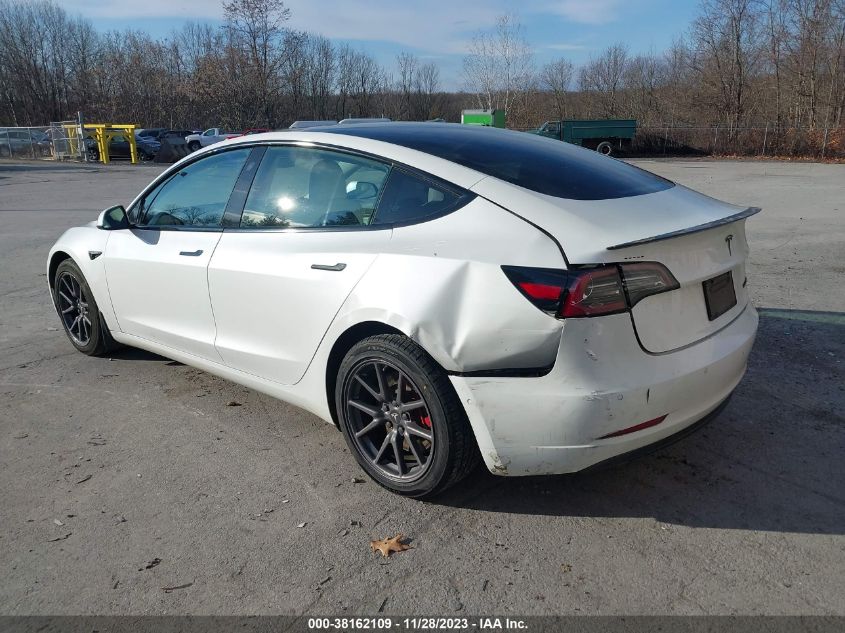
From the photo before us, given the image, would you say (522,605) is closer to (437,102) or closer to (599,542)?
(599,542)

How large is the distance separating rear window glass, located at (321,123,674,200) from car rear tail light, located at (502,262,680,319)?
512 mm

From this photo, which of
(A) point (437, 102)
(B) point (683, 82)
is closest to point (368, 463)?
(B) point (683, 82)

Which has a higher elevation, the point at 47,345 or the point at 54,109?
the point at 54,109

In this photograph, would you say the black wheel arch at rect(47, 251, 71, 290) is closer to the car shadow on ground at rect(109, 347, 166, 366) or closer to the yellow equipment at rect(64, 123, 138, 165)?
the car shadow on ground at rect(109, 347, 166, 366)

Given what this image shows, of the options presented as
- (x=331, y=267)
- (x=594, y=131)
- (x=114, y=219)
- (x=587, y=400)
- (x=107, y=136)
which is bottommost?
(x=587, y=400)

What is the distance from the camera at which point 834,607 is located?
240 cm

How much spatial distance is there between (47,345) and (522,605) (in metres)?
4.78

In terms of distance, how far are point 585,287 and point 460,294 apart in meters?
0.50

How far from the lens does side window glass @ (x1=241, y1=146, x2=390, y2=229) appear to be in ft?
11.0

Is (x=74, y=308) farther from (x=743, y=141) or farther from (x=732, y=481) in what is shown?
(x=743, y=141)

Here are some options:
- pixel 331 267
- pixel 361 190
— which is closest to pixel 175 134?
pixel 361 190

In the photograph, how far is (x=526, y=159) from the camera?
346 centimetres

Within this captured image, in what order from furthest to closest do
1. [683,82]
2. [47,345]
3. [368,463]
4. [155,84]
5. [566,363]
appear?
[155,84], [683,82], [47,345], [368,463], [566,363]

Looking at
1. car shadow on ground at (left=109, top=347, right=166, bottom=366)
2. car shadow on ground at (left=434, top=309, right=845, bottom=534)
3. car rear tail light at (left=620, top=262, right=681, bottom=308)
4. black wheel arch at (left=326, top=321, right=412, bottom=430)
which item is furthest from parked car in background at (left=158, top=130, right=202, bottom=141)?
car rear tail light at (left=620, top=262, right=681, bottom=308)
